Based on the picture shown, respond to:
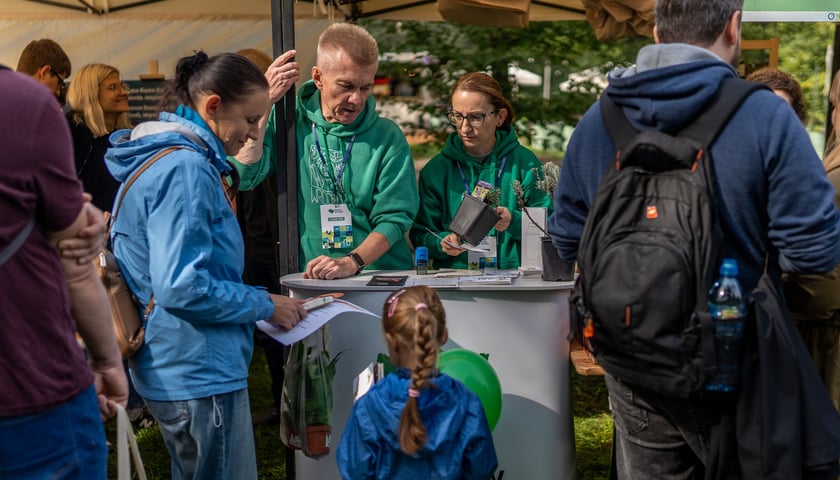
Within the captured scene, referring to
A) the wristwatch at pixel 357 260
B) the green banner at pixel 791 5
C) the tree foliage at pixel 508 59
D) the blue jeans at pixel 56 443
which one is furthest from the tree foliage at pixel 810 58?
the blue jeans at pixel 56 443

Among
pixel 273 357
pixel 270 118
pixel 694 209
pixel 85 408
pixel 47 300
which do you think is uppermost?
pixel 270 118

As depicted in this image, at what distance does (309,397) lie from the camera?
3.19 meters

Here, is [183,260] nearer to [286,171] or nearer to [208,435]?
[208,435]

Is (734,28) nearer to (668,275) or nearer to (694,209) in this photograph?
(694,209)

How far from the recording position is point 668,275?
1.90 metres

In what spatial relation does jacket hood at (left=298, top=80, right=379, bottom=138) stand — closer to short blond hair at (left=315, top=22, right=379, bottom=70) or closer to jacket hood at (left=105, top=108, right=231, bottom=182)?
short blond hair at (left=315, top=22, right=379, bottom=70)

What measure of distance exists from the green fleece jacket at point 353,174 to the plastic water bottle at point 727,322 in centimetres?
169

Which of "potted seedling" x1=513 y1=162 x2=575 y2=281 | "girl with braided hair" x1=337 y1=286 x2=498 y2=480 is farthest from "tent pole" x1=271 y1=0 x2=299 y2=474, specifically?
"girl with braided hair" x1=337 y1=286 x2=498 y2=480

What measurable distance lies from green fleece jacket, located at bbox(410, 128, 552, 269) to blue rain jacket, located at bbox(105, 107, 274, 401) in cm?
139

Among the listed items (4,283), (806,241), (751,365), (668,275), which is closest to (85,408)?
(4,283)

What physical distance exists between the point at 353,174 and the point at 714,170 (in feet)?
5.84

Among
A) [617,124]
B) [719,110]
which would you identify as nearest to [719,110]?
[719,110]

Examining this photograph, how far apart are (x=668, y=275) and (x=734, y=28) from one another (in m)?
0.61

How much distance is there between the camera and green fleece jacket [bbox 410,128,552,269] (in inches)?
147
